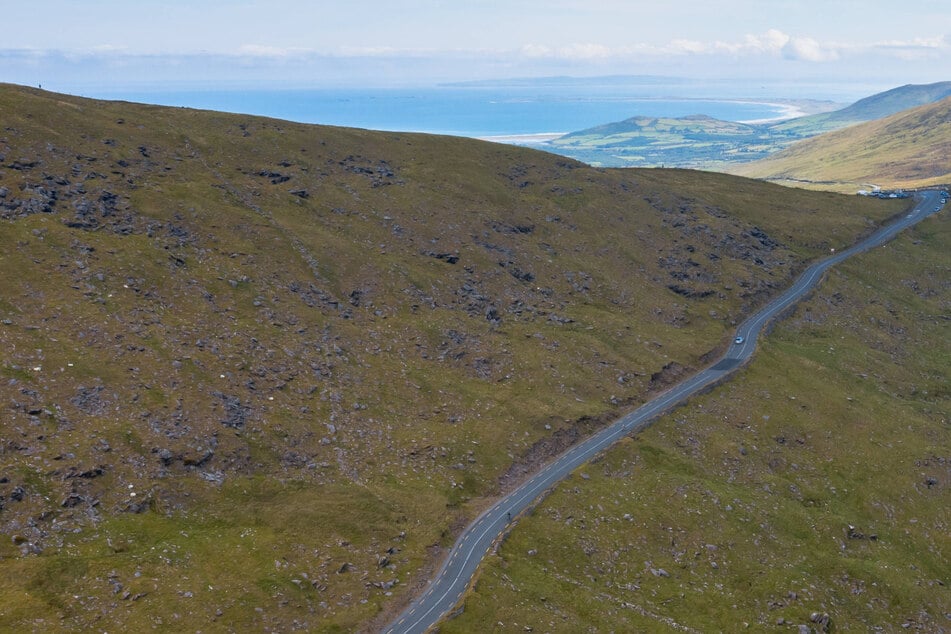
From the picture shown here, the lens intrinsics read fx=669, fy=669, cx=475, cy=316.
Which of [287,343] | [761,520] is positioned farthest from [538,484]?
[287,343]

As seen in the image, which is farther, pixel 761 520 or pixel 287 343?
pixel 287 343

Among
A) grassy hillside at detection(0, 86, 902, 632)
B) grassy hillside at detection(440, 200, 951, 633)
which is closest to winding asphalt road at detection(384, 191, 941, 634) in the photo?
grassy hillside at detection(440, 200, 951, 633)

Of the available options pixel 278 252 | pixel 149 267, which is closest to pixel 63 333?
pixel 149 267

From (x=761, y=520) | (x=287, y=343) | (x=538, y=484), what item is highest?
(x=287, y=343)

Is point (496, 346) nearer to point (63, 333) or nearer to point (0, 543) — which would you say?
point (63, 333)

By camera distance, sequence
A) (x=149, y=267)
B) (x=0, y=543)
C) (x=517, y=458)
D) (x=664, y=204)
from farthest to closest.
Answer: (x=664, y=204) → (x=149, y=267) → (x=517, y=458) → (x=0, y=543)

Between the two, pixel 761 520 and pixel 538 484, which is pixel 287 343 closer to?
pixel 538 484
